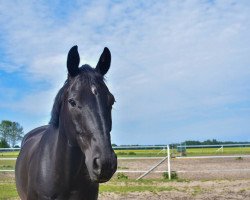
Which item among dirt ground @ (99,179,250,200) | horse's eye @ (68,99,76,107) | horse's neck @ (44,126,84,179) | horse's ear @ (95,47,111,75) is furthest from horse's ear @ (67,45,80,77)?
dirt ground @ (99,179,250,200)

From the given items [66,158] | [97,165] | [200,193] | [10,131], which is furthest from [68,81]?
[10,131]

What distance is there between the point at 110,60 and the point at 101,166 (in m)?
1.12

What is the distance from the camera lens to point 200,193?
1005cm

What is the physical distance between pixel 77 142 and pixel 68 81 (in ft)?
1.86

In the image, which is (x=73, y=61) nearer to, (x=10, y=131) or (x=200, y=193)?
(x=200, y=193)

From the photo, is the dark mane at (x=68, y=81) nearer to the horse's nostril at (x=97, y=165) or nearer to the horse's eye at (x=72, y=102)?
the horse's eye at (x=72, y=102)

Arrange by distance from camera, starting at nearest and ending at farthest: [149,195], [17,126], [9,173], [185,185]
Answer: [149,195]
[185,185]
[9,173]
[17,126]

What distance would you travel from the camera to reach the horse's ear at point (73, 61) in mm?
3119

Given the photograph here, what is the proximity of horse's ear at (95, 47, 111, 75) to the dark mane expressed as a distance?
0.41 feet

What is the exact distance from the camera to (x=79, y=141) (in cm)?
296

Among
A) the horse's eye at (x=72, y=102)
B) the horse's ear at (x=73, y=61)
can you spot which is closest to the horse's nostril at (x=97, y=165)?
the horse's eye at (x=72, y=102)

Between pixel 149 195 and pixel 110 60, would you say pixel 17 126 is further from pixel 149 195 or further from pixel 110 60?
pixel 110 60

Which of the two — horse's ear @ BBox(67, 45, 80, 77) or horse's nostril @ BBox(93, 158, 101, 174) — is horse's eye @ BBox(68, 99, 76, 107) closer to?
horse's ear @ BBox(67, 45, 80, 77)

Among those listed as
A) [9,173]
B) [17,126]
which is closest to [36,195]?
[9,173]
